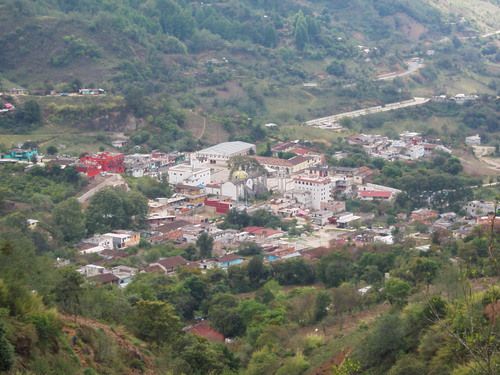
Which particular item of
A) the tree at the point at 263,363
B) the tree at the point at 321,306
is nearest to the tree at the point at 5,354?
the tree at the point at 263,363

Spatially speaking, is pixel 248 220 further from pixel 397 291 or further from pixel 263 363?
pixel 263 363

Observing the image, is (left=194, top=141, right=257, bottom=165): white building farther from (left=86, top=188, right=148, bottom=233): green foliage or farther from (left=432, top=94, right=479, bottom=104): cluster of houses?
(left=432, top=94, right=479, bottom=104): cluster of houses

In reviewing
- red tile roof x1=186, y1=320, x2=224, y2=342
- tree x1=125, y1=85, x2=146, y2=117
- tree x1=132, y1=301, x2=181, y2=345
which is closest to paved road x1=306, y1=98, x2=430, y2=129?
tree x1=125, y1=85, x2=146, y2=117

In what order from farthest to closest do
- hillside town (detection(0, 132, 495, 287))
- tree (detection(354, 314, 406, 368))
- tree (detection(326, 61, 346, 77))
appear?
tree (detection(326, 61, 346, 77)) → hillside town (detection(0, 132, 495, 287)) → tree (detection(354, 314, 406, 368))

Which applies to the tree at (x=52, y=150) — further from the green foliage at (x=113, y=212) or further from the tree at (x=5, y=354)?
the tree at (x=5, y=354)

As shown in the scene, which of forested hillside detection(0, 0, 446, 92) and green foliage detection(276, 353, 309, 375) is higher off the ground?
green foliage detection(276, 353, 309, 375)
